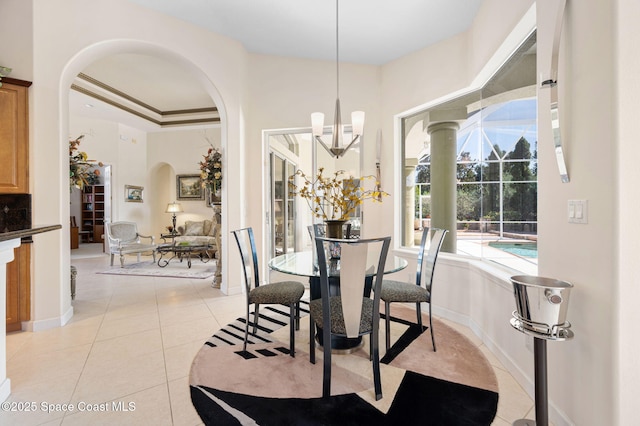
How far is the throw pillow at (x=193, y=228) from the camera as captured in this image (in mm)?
7387

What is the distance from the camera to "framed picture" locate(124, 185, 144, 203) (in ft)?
24.8

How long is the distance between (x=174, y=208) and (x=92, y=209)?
463 cm

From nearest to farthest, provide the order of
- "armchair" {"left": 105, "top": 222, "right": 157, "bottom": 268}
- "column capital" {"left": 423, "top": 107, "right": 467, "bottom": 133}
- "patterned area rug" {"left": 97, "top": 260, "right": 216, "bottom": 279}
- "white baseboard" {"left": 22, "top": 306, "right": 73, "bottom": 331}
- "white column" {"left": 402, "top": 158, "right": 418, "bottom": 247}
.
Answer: "white baseboard" {"left": 22, "top": 306, "right": 73, "bottom": 331} → "column capital" {"left": 423, "top": 107, "right": 467, "bottom": 133} → "white column" {"left": 402, "top": 158, "right": 418, "bottom": 247} → "patterned area rug" {"left": 97, "top": 260, "right": 216, "bottom": 279} → "armchair" {"left": 105, "top": 222, "right": 157, "bottom": 268}

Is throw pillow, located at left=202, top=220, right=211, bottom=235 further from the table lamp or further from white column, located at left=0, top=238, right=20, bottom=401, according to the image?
white column, located at left=0, top=238, right=20, bottom=401

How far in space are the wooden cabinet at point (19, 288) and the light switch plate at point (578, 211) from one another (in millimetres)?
4132

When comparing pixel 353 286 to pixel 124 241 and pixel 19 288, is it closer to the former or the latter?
pixel 19 288

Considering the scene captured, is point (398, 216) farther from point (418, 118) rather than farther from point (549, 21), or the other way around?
point (549, 21)

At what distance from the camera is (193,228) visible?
744cm

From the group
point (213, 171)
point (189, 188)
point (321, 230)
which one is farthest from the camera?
point (189, 188)

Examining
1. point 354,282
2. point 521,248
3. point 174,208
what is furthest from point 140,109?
point 521,248

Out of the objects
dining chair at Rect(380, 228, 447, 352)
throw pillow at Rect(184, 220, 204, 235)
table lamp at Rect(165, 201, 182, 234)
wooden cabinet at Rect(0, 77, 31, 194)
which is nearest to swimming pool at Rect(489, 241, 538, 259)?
dining chair at Rect(380, 228, 447, 352)

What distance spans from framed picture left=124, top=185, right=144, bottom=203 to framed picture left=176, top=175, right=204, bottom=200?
0.94 metres

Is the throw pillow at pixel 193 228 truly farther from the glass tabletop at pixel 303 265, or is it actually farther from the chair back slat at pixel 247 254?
the glass tabletop at pixel 303 265

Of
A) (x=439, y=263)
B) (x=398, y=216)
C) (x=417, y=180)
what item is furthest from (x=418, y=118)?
(x=439, y=263)
